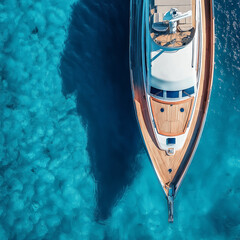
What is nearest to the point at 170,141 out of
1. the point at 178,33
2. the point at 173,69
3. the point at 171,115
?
the point at 171,115

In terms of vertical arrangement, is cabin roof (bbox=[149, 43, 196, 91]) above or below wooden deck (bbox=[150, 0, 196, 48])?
below

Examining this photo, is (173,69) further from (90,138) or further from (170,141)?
(90,138)

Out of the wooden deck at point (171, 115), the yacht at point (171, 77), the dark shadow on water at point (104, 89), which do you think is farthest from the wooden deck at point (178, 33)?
Answer: the dark shadow on water at point (104, 89)

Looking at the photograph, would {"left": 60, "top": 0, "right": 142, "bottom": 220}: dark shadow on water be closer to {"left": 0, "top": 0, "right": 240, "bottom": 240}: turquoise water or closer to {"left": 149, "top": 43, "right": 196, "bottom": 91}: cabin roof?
{"left": 0, "top": 0, "right": 240, "bottom": 240}: turquoise water

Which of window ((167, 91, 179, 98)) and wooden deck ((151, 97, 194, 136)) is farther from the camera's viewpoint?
wooden deck ((151, 97, 194, 136))

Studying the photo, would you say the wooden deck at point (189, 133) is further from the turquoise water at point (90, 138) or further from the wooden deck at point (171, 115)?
the turquoise water at point (90, 138)

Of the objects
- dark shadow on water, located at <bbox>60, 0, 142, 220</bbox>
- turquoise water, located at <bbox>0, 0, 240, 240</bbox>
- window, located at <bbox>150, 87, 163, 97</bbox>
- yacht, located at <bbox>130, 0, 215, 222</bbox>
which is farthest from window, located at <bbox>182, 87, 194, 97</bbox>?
dark shadow on water, located at <bbox>60, 0, 142, 220</bbox>

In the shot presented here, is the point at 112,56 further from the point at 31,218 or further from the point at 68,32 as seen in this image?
the point at 31,218
